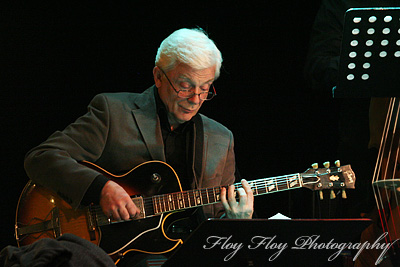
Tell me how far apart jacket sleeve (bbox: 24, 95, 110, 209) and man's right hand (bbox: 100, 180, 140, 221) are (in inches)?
4.1

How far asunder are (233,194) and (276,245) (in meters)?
0.96

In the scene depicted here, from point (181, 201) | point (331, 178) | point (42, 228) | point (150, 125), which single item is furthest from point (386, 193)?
point (42, 228)

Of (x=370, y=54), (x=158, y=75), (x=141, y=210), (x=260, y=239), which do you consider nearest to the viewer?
(x=260, y=239)

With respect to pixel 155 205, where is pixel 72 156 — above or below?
above

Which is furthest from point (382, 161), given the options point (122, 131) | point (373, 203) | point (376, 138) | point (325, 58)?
point (122, 131)

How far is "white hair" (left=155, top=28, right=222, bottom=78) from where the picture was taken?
2.73m

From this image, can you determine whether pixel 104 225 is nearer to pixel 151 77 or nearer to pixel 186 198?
pixel 186 198

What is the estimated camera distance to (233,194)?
105 inches

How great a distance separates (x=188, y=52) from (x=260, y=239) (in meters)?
1.42

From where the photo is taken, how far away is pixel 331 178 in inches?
106

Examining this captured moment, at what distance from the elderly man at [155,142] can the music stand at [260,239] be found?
2.72 feet

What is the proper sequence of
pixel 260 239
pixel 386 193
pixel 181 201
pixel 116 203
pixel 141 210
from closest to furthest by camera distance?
1. pixel 260 239
2. pixel 116 203
3. pixel 141 210
4. pixel 181 201
5. pixel 386 193

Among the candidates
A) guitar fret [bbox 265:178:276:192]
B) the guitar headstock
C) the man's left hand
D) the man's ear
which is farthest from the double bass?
the man's ear

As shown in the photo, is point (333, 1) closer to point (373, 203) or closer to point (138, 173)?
point (373, 203)
